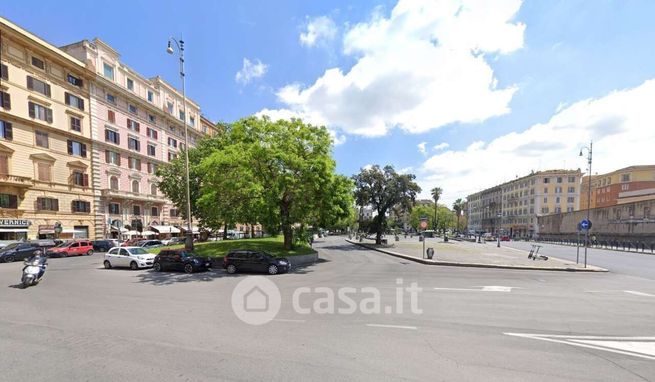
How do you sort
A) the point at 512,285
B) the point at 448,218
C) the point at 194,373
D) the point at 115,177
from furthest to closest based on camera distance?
the point at 448,218 → the point at 115,177 → the point at 512,285 → the point at 194,373

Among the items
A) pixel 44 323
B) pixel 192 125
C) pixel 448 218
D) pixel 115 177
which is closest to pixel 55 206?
pixel 115 177

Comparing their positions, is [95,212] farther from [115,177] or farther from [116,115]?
[116,115]

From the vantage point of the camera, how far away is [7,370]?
5.28 m

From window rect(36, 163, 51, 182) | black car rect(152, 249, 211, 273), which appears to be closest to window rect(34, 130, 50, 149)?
window rect(36, 163, 51, 182)

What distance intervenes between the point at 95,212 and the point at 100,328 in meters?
43.2

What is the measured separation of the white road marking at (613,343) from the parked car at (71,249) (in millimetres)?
37167

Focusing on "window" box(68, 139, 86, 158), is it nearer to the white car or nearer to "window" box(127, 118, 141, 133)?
"window" box(127, 118, 141, 133)

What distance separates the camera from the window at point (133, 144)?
48250mm

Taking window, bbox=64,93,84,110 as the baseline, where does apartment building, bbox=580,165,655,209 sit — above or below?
below

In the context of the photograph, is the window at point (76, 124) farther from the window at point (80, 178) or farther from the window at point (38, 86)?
the window at point (80, 178)

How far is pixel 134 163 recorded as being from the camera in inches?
1934

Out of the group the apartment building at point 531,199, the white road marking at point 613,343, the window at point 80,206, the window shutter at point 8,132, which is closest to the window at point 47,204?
the window at point 80,206

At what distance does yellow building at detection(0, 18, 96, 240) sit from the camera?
3219 centimetres

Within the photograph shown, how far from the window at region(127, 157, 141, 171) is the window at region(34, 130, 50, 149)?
11.7 m
